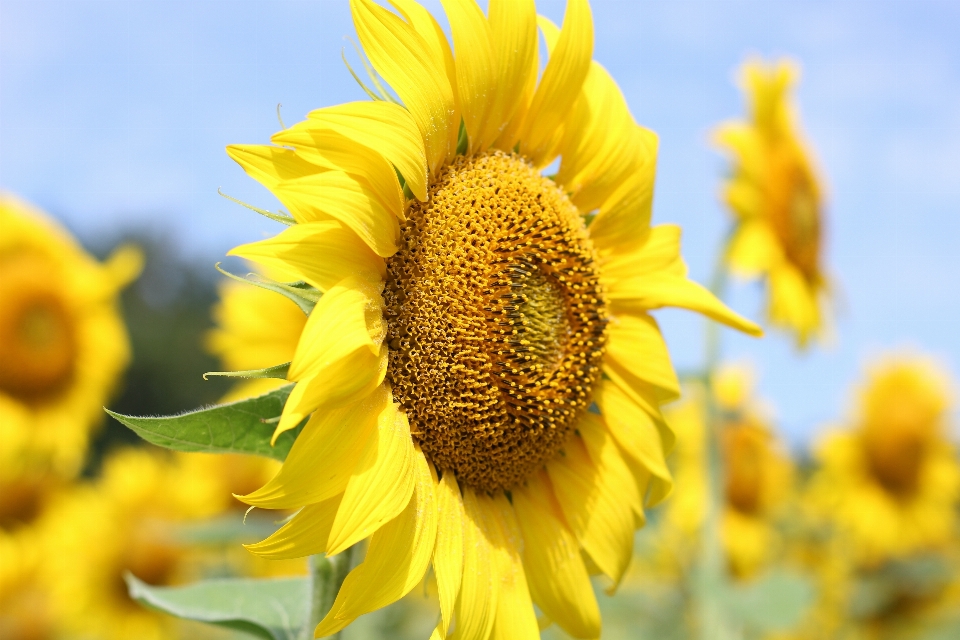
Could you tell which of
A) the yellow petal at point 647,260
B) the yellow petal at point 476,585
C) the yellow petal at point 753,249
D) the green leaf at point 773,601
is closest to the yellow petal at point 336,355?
the yellow petal at point 476,585

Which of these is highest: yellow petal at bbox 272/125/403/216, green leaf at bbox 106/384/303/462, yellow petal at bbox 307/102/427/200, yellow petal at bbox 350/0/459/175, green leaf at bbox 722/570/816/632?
yellow petal at bbox 350/0/459/175

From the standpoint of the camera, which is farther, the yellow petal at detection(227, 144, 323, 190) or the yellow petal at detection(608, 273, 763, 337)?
the yellow petal at detection(608, 273, 763, 337)

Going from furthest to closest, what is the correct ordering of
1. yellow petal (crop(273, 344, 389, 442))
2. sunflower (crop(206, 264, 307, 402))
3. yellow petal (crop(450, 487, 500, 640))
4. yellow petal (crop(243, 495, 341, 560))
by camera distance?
sunflower (crop(206, 264, 307, 402))
yellow petal (crop(450, 487, 500, 640))
yellow petal (crop(243, 495, 341, 560))
yellow petal (crop(273, 344, 389, 442))

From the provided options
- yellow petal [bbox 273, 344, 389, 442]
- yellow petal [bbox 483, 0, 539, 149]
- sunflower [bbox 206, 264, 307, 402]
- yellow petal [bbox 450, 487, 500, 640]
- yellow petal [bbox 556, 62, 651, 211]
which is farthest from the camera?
sunflower [bbox 206, 264, 307, 402]

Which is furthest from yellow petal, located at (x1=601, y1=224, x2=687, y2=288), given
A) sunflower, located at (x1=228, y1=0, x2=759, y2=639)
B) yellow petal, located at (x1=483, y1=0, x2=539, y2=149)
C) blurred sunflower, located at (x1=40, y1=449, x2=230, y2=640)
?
blurred sunflower, located at (x1=40, y1=449, x2=230, y2=640)

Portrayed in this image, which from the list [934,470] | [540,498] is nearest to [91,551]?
[540,498]

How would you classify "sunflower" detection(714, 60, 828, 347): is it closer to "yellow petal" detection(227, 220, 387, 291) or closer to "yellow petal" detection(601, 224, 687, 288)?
"yellow petal" detection(601, 224, 687, 288)
